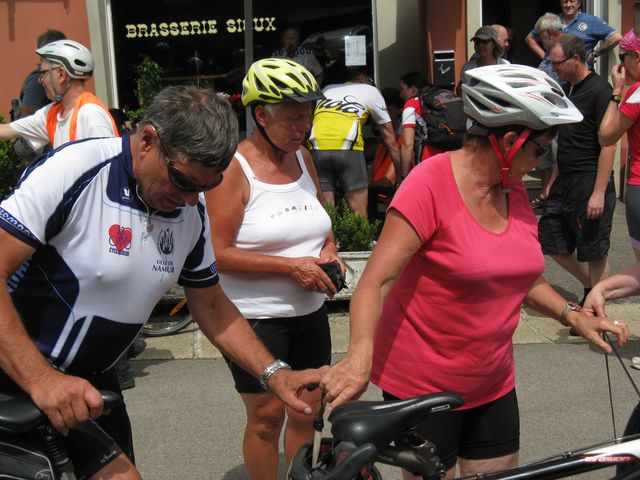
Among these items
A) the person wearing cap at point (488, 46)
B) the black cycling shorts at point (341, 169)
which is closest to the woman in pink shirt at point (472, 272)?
the black cycling shorts at point (341, 169)

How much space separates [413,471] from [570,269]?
4620 mm

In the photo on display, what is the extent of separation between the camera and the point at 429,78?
10.1 m

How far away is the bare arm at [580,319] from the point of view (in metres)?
2.90

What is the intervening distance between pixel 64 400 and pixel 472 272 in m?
1.31

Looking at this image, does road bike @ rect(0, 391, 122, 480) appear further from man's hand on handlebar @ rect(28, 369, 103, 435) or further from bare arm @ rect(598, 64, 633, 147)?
bare arm @ rect(598, 64, 633, 147)

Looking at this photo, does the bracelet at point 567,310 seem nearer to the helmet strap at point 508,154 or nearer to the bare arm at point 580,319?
the bare arm at point 580,319

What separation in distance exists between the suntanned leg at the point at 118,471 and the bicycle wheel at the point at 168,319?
3.98m

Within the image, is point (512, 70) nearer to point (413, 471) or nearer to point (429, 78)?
point (413, 471)

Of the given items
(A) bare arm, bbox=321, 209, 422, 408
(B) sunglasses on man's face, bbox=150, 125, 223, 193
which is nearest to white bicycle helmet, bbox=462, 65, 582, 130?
(A) bare arm, bbox=321, 209, 422, 408

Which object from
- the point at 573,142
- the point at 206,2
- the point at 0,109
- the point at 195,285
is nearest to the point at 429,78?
the point at 206,2

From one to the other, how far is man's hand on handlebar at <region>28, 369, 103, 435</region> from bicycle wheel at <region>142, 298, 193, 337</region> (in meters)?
4.21

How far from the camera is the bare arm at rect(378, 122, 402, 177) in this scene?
8281 mm

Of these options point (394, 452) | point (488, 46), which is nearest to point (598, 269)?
point (488, 46)

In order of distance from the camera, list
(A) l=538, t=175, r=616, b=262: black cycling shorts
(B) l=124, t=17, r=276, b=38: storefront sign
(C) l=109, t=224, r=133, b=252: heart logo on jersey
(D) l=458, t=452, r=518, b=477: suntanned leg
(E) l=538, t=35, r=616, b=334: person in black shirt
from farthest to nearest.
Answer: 1. (B) l=124, t=17, r=276, b=38: storefront sign
2. (A) l=538, t=175, r=616, b=262: black cycling shorts
3. (E) l=538, t=35, r=616, b=334: person in black shirt
4. (D) l=458, t=452, r=518, b=477: suntanned leg
5. (C) l=109, t=224, r=133, b=252: heart logo on jersey
